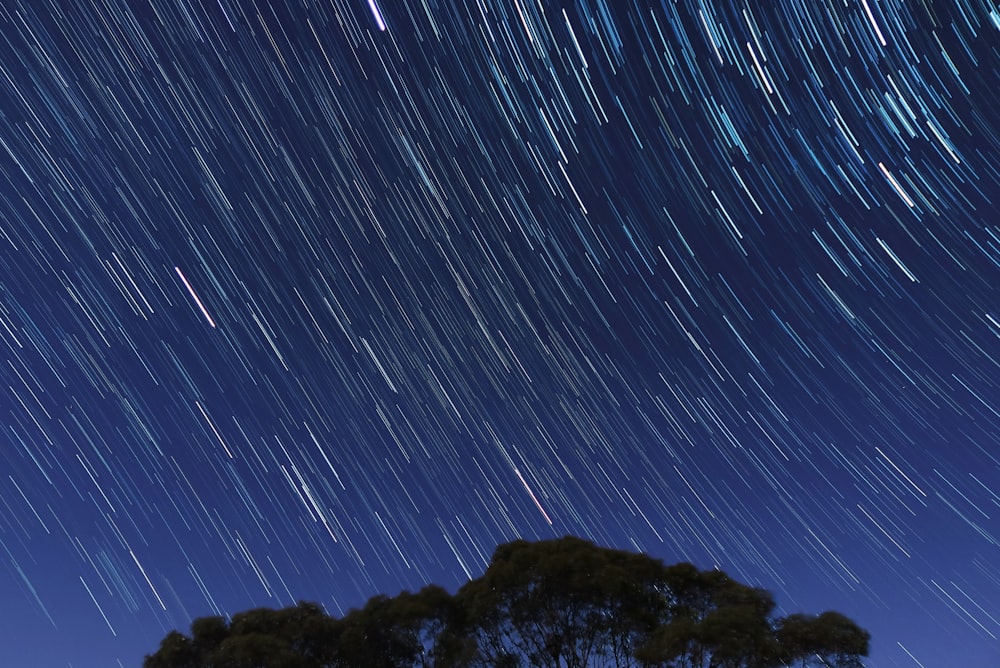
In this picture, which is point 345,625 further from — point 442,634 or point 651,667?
point 651,667

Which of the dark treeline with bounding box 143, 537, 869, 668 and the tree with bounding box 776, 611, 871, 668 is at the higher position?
the dark treeline with bounding box 143, 537, 869, 668

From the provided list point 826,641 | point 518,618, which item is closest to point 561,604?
point 518,618

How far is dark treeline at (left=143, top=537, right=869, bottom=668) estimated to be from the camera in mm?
21453

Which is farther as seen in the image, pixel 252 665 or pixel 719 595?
pixel 719 595

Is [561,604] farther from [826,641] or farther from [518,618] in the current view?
[826,641]

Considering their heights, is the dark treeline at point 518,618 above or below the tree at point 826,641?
above

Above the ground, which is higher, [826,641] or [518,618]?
[518,618]

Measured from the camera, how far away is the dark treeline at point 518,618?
21453 millimetres

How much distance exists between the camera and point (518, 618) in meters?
22.0

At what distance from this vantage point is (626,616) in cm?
2184

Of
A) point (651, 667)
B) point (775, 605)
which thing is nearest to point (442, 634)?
point (651, 667)

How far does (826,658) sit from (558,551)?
8.05 m

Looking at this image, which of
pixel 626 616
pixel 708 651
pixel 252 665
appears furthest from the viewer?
pixel 626 616

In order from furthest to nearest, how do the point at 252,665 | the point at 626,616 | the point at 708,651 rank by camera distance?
1. the point at 626,616
2. the point at 252,665
3. the point at 708,651
